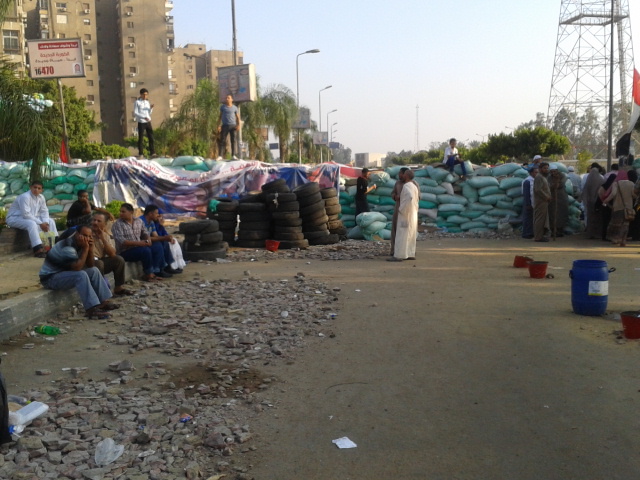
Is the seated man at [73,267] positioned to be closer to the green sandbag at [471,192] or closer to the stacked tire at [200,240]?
the stacked tire at [200,240]

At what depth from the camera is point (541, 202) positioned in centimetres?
1579

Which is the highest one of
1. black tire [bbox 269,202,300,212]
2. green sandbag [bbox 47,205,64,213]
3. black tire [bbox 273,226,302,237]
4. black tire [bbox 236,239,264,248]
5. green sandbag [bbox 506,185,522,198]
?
green sandbag [bbox 506,185,522,198]

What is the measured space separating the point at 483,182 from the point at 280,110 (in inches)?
1269

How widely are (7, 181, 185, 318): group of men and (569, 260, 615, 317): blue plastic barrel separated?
5.32 m

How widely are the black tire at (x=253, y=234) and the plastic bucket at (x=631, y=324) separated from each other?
363 inches

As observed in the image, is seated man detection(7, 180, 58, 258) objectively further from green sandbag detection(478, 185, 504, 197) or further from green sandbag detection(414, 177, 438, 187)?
green sandbag detection(478, 185, 504, 197)

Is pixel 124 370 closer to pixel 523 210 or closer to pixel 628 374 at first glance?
pixel 628 374

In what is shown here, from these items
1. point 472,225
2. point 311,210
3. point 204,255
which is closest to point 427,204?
point 472,225

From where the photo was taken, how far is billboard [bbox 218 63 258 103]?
2327 centimetres

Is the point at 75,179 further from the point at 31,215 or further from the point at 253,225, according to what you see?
the point at 31,215

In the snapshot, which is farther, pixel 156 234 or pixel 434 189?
pixel 434 189

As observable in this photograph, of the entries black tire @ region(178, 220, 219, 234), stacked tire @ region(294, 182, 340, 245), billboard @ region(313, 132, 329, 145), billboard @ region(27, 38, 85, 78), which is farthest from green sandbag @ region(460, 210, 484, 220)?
billboard @ region(313, 132, 329, 145)

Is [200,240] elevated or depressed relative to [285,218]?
depressed

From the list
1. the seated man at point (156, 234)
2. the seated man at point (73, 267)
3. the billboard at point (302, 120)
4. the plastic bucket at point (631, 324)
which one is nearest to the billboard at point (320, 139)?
the billboard at point (302, 120)
